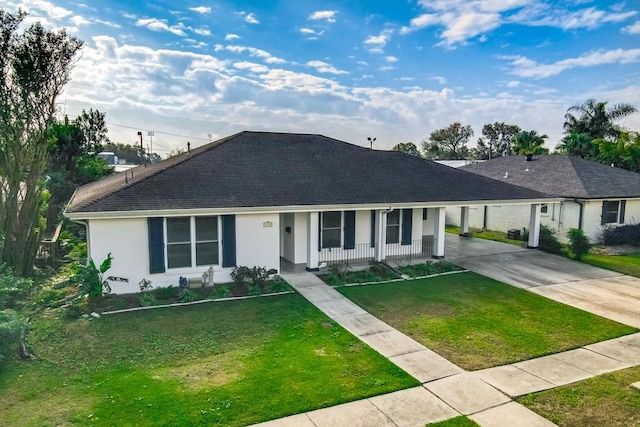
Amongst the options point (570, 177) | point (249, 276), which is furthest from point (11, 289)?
point (570, 177)

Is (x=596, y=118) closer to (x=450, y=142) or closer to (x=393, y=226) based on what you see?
(x=450, y=142)

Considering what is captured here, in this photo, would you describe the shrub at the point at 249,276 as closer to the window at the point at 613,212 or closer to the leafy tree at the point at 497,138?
the window at the point at 613,212

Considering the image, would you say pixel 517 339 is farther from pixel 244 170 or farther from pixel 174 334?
pixel 244 170

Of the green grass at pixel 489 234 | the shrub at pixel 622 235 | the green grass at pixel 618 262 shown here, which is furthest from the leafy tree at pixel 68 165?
the shrub at pixel 622 235

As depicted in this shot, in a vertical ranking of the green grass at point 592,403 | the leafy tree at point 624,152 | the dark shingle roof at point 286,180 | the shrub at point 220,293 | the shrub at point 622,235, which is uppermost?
the leafy tree at point 624,152

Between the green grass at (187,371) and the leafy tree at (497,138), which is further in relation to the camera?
the leafy tree at (497,138)

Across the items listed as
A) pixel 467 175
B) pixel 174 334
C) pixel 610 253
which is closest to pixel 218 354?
pixel 174 334

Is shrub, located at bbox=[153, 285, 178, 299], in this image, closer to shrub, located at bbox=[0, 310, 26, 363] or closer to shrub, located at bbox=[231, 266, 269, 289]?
shrub, located at bbox=[231, 266, 269, 289]
